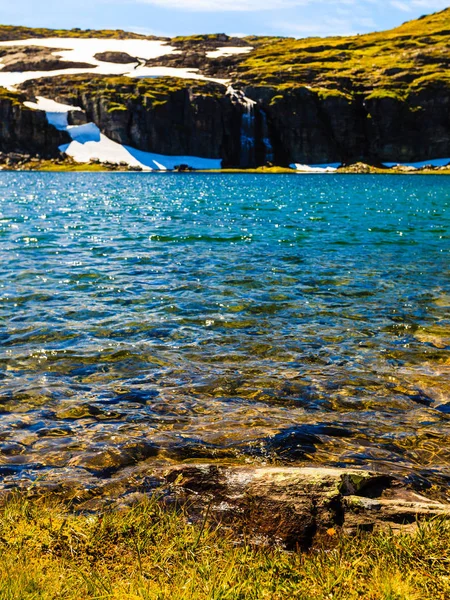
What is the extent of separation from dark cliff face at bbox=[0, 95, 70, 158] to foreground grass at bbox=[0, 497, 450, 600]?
204765 mm

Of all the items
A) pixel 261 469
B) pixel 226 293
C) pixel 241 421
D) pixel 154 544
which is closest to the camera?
pixel 154 544

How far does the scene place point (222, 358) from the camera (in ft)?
41.8

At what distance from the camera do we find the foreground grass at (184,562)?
186 inches

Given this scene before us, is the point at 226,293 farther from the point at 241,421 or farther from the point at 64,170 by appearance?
the point at 64,170

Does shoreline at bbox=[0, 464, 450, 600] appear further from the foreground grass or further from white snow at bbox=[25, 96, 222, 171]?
white snow at bbox=[25, 96, 222, 171]

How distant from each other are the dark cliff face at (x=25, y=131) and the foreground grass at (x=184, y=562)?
8062 inches

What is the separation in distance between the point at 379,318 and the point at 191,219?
30.3 m

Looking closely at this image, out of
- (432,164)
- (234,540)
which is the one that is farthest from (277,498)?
(432,164)

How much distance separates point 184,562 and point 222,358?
24.7ft

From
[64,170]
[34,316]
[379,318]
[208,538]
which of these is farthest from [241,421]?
[64,170]

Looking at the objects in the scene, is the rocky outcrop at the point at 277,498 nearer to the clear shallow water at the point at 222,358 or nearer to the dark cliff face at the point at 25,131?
the clear shallow water at the point at 222,358

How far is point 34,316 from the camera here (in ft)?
51.9

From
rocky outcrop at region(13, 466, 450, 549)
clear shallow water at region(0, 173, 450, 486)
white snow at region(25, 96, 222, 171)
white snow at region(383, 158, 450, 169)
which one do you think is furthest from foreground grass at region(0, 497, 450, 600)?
white snow at region(383, 158, 450, 169)

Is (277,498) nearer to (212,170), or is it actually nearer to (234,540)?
(234,540)
